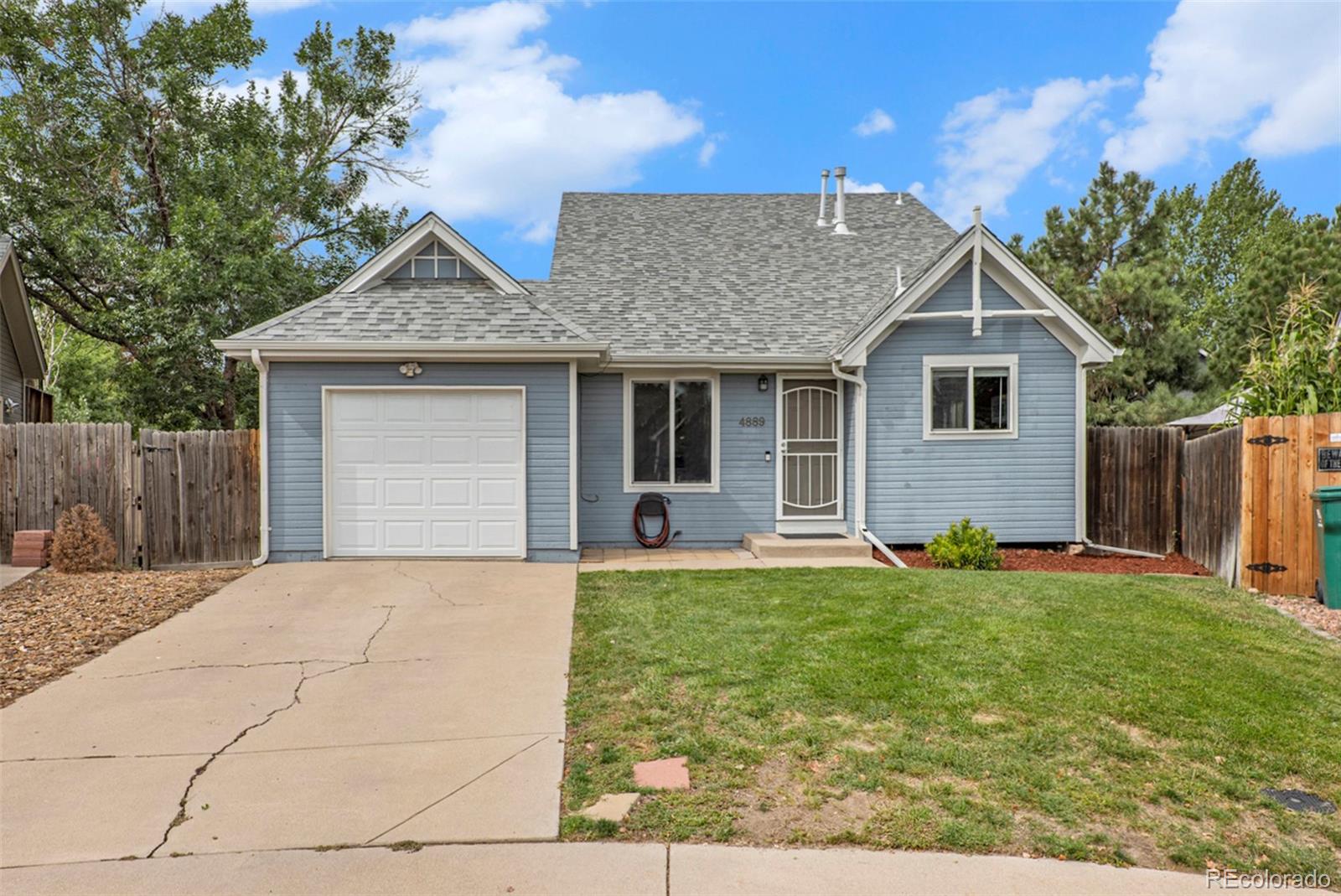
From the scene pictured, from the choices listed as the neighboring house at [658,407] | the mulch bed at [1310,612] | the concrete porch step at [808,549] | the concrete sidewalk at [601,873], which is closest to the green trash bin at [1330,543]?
the mulch bed at [1310,612]

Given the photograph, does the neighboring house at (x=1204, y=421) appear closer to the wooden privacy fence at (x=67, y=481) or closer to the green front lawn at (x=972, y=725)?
the green front lawn at (x=972, y=725)

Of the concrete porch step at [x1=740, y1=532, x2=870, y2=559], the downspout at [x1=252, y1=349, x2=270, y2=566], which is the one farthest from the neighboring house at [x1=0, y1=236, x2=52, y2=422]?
the concrete porch step at [x1=740, y1=532, x2=870, y2=559]

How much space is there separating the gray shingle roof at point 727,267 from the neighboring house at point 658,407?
0.27 ft

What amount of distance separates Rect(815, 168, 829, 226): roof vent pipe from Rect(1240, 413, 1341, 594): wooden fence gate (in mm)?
9269

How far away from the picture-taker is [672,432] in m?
11.9

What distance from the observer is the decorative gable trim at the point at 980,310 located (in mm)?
11203

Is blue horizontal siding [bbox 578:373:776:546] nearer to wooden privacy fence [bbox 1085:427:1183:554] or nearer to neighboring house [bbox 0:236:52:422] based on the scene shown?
wooden privacy fence [bbox 1085:427:1183:554]

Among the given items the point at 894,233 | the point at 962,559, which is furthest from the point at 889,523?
the point at 894,233

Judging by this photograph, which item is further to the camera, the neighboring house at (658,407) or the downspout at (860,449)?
the downspout at (860,449)

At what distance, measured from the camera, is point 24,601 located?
7973 millimetres

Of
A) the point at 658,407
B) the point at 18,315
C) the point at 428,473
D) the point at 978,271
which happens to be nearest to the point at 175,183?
the point at 18,315

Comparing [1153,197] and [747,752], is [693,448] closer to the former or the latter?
[747,752]

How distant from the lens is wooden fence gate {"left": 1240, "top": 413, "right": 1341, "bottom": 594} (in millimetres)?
7988

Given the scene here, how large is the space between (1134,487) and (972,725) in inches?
330
